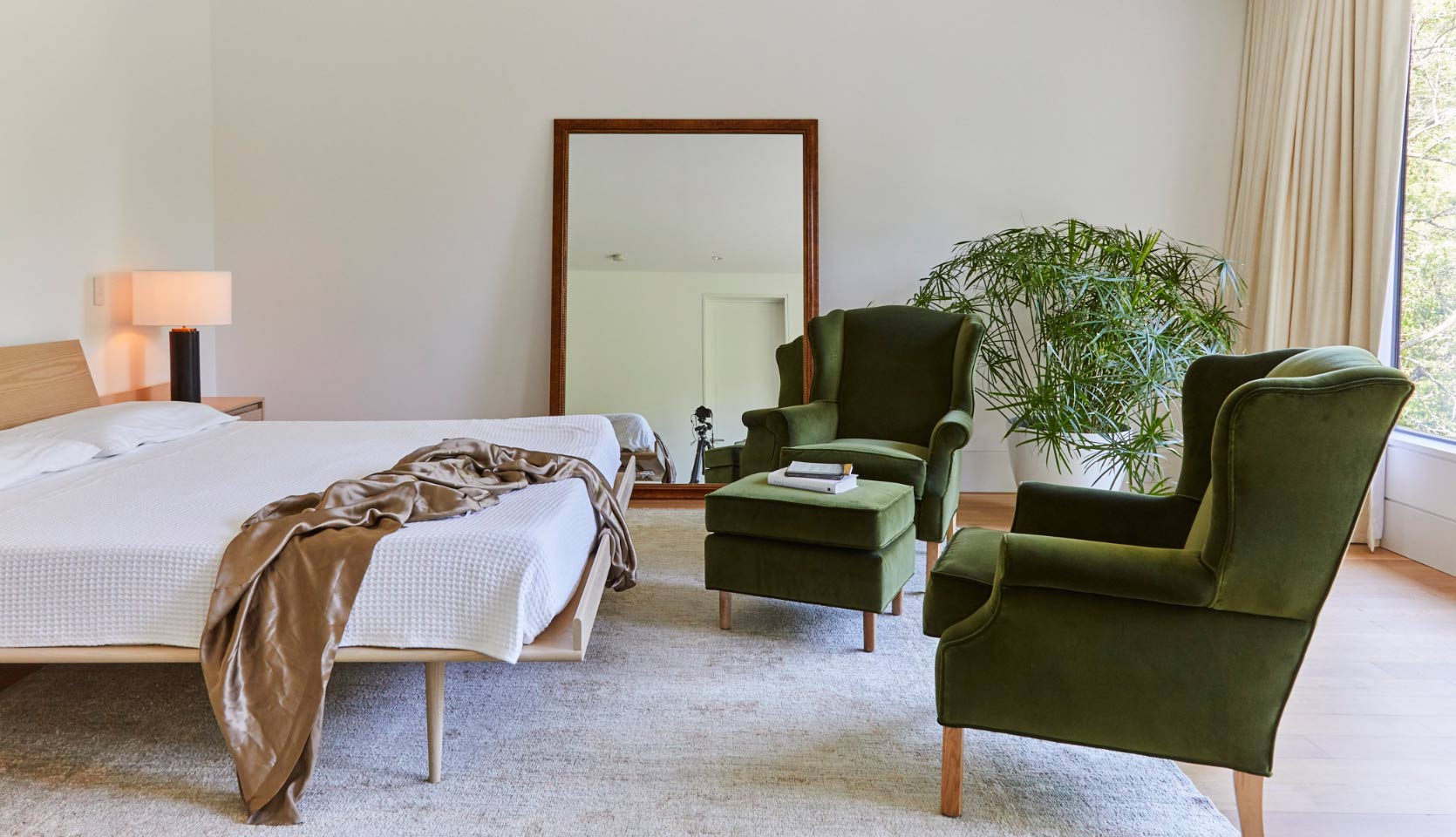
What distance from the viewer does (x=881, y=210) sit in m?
5.27

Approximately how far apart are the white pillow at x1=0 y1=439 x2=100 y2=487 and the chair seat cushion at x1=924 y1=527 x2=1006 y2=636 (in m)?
2.38

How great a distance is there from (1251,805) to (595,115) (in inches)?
172

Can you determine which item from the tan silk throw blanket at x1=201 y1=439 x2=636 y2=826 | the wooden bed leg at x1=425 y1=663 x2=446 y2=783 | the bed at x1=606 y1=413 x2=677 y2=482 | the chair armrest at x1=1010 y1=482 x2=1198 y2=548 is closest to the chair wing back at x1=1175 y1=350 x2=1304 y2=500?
the chair armrest at x1=1010 y1=482 x2=1198 y2=548

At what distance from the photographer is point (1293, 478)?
176 centimetres

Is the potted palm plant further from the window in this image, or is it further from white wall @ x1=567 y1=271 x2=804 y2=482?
white wall @ x1=567 y1=271 x2=804 y2=482

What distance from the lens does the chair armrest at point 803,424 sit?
3.81 metres

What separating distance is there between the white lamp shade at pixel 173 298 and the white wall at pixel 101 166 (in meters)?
0.15

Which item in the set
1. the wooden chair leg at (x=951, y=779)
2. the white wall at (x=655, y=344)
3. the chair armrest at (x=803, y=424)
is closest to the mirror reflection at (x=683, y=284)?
the white wall at (x=655, y=344)

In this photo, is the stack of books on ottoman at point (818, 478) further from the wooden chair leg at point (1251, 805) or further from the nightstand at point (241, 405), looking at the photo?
the nightstand at point (241, 405)

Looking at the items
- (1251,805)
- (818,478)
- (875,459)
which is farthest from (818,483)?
(1251,805)

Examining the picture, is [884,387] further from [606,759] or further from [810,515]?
[606,759]

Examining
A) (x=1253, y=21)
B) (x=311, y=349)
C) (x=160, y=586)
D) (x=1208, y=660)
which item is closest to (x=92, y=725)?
(x=160, y=586)

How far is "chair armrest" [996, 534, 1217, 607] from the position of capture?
1842mm

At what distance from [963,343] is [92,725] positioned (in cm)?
315
